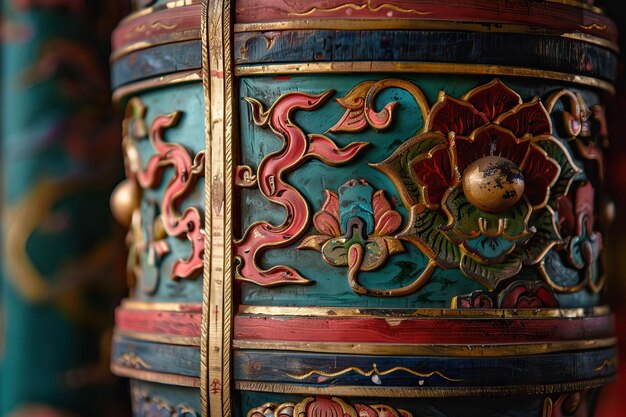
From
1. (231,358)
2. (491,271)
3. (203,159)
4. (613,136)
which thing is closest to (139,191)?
(203,159)

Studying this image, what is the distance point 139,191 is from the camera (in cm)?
168

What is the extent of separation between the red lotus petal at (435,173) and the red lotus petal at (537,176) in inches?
4.7

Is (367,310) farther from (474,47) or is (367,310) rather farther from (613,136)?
(613,136)

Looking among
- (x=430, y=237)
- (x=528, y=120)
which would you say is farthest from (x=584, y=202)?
(x=430, y=237)

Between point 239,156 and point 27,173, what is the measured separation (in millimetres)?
1039

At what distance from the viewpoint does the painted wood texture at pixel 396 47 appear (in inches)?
56.1

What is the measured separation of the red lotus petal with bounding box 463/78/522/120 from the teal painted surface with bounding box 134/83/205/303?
1.33ft

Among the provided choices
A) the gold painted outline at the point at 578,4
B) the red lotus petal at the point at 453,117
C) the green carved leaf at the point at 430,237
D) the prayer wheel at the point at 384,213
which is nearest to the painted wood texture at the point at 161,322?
the prayer wheel at the point at 384,213

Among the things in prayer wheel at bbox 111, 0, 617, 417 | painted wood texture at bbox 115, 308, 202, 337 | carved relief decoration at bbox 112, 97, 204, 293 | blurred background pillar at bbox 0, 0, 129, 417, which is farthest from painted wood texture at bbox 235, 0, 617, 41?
blurred background pillar at bbox 0, 0, 129, 417

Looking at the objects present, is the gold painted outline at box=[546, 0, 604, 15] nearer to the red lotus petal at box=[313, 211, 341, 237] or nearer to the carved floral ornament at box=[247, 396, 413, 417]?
the red lotus petal at box=[313, 211, 341, 237]

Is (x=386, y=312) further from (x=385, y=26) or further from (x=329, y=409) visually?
(x=385, y=26)

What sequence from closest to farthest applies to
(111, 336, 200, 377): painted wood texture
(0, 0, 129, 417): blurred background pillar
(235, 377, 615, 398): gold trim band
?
(235, 377, 615, 398): gold trim band → (111, 336, 200, 377): painted wood texture → (0, 0, 129, 417): blurred background pillar

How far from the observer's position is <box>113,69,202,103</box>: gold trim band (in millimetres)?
1523

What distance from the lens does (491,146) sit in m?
1.46
